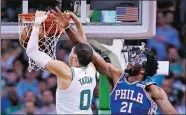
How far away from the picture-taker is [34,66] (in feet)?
20.6

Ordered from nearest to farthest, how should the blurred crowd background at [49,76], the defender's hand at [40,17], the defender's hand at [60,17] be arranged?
the defender's hand at [40,17]
the defender's hand at [60,17]
the blurred crowd background at [49,76]

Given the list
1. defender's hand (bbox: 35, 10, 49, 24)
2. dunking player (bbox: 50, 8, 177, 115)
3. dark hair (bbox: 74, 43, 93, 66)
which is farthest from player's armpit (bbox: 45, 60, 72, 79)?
dunking player (bbox: 50, 8, 177, 115)

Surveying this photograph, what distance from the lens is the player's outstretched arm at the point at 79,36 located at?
6.02 metres

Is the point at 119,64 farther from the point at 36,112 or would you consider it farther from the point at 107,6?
the point at 36,112

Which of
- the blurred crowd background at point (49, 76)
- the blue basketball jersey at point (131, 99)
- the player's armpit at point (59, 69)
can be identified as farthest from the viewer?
the blurred crowd background at point (49, 76)

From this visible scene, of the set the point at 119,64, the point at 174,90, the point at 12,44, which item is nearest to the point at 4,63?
the point at 12,44

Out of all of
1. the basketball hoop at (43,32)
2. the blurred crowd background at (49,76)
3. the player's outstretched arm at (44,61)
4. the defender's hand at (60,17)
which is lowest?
the blurred crowd background at (49,76)

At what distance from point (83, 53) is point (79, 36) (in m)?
0.40

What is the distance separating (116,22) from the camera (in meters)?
6.39

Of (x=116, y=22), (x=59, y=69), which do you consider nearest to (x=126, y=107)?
(x=116, y=22)

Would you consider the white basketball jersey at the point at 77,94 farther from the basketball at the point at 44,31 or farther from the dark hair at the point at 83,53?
the basketball at the point at 44,31

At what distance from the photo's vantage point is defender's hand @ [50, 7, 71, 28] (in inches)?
236

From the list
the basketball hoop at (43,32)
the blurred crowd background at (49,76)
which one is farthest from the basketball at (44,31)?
the blurred crowd background at (49,76)

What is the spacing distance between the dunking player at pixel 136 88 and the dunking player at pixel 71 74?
393mm
